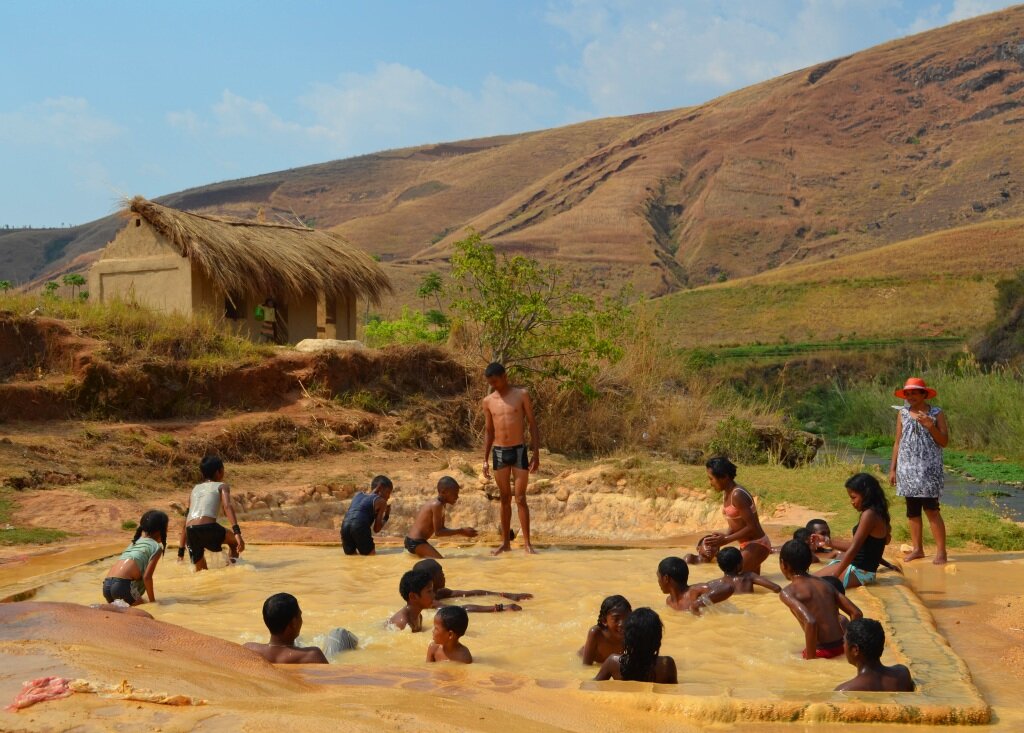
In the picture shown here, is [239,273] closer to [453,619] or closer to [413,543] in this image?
[413,543]

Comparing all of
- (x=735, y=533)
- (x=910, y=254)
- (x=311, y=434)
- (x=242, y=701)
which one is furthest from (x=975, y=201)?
(x=242, y=701)

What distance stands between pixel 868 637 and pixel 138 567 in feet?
16.2

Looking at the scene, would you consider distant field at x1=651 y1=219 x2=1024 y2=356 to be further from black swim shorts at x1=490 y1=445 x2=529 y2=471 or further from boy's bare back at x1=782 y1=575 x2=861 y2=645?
boy's bare back at x1=782 y1=575 x2=861 y2=645

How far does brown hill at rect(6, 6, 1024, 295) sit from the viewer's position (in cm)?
8056

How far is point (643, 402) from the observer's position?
1920cm

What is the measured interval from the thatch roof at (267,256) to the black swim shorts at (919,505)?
13.9m

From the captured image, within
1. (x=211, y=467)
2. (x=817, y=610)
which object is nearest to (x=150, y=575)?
(x=211, y=467)

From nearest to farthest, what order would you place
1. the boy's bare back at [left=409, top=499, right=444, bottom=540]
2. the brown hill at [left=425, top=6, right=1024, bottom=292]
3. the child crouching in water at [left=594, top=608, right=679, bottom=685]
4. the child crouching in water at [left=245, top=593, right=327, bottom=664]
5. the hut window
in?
1. the child crouching in water at [left=594, top=608, right=679, bottom=685]
2. the child crouching in water at [left=245, top=593, right=327, bottom=664]
3. the boy's bare back at [left=409, top=499, right=444, bottom=540]
4. the hut window
5. the brown hill at [left=425, top=6, right=1024, bottom=292]

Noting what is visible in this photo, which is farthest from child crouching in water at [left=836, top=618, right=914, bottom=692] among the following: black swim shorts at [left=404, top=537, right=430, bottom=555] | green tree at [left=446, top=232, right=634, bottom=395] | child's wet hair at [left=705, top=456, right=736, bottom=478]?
green tree at [left=446, top=232, right=634, bottom=395]

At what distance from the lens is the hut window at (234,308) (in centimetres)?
2064

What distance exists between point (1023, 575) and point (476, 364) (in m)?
12.3

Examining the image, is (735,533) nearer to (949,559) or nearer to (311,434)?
(949,559)

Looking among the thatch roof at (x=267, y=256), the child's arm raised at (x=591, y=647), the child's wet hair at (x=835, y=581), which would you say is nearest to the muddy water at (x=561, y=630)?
the child's arm raised at (x=591, y=647)

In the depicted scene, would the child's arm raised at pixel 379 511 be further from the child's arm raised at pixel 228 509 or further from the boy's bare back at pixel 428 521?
the child's arm raised at pixel 228 509
